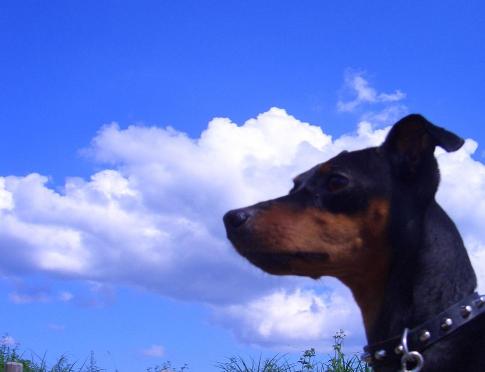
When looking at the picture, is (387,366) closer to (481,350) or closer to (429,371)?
(429,371)

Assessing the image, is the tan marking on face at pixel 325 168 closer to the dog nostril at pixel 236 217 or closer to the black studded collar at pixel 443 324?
the dog nostril at pixel 236 217

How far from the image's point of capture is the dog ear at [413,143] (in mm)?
4535

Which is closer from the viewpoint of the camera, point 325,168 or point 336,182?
point 336,182

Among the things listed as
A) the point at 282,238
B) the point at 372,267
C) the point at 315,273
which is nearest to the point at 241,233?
the point at 282,238

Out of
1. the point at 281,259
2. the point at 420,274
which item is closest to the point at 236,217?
the point at 281,259

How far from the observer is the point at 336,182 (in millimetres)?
4719

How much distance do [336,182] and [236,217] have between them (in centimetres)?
73

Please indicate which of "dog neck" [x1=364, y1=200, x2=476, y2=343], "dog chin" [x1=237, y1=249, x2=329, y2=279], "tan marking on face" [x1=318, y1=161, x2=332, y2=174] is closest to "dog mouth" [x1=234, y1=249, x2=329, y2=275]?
"dog chin" [x1=237, y1=249, x2=329, y2=279]

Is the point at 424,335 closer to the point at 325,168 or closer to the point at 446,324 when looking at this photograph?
the point at 446,324

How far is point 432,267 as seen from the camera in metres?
4.21

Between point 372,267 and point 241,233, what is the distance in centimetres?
87

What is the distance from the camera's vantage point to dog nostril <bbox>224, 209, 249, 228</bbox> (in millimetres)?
4566

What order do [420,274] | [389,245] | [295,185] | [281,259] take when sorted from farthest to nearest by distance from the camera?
1. [295,185]
2. [281,259]
3. [389,245]
4. [420,274]

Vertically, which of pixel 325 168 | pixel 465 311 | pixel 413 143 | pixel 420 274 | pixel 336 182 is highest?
pixel 413 143
